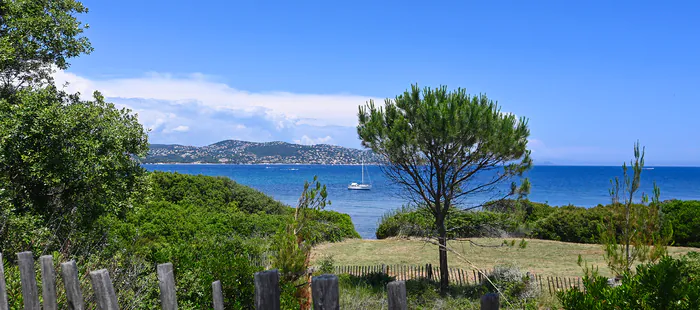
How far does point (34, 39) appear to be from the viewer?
811cm

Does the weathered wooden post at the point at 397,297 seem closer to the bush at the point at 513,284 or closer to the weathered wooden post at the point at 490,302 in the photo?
the weathered wooden post at the point at 490,302

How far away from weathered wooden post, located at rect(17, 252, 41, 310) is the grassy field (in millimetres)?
10801

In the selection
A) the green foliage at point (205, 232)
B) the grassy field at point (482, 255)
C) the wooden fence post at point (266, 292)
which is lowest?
the grassy field at point (482, 255)

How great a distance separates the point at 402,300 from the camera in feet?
6.18


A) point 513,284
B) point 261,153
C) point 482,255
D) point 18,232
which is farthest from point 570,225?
point 261,153

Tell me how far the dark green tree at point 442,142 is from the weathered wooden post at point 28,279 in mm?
7951

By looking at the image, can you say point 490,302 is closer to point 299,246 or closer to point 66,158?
point 299,246

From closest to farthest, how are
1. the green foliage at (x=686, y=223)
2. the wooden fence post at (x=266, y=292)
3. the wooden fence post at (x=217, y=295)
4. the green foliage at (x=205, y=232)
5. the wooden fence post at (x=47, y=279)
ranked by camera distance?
the wooden fence post at (x=266, y=292)
the wooden fence post at (x=217, y=295)
the wooden fence post at (x=47, y=279)
the green foliage at (x=205, y=232)
the green foliage at (x=686, y=223)

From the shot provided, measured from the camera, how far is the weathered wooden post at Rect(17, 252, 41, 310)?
315 centimetres

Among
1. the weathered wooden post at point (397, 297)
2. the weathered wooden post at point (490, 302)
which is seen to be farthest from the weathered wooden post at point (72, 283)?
the weathered wooden post at point (490, 302)

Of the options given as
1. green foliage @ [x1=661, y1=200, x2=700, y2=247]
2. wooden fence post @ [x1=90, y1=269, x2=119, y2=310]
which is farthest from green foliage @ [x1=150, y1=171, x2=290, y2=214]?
wooden fence post @ [x1=90, y1=269, x2=119, y2=310]

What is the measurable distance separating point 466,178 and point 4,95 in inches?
383

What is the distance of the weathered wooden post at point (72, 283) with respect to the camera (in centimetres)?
280

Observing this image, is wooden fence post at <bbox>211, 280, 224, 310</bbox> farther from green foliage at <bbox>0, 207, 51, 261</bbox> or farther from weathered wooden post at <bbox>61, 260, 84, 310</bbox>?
green foliage at <bbox>0, 207, 51, 261</bbox>
